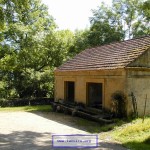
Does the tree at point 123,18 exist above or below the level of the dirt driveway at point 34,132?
above

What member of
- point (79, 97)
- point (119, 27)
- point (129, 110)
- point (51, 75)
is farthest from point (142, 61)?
point (119, 27)

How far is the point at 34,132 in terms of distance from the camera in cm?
1312

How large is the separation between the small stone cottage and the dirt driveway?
9.49ft

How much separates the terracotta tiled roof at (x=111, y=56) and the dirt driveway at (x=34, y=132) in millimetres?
4262

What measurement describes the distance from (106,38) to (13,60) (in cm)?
1407

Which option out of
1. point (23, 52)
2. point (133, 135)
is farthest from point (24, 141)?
point (23, 52)

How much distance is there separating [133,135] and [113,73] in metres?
5.00

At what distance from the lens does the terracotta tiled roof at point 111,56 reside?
54.4 ft

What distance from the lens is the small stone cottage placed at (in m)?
15.6

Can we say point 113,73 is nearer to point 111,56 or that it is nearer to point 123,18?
point 111,56

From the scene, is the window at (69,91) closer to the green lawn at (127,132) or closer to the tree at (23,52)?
the tree at (23,52)

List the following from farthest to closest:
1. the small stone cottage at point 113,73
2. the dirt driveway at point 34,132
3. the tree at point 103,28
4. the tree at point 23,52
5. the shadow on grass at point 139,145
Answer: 1. the tree at point 103,28
2. the tree at point 23,52
3. the small stone cottage at point 113,73
4. the dirt driveway at point 34,132
5. the shadow on grass at point 139,145

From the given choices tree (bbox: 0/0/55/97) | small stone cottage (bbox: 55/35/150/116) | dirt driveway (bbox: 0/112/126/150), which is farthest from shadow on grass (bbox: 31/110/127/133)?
tree (bbox: 0/0/55/97)

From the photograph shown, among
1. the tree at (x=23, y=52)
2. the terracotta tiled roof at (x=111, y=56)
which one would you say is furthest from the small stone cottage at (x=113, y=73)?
the tree at (x=23, y=52)
